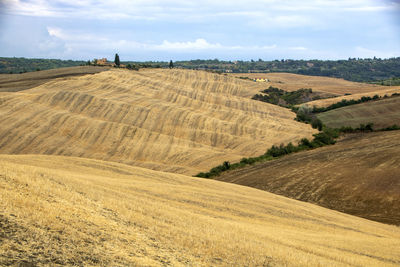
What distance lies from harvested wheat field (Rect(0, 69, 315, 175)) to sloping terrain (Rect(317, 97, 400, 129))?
7.55 m

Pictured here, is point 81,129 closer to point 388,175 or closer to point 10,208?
point 388,175

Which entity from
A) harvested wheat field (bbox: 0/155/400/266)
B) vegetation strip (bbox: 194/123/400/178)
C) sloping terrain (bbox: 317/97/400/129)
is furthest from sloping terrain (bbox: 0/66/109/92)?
harvested wheat field (bbox: 0/155/400/266)

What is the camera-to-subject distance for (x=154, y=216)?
1534 centimetres

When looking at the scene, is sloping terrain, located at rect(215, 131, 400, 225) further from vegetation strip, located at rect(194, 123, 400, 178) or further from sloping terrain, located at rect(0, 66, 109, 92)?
sloping terrain, located at rect(0, 66, 109, 92)

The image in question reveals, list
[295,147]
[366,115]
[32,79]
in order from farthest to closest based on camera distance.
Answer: [32,79], [366,115], [295,147]

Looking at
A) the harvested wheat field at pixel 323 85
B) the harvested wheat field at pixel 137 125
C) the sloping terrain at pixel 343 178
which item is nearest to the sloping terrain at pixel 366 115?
the harvested wheat field at pixel 137 125

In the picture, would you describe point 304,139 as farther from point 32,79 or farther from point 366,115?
point 32,79

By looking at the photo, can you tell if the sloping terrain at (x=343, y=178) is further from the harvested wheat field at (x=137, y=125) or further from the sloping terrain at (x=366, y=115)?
the sloping terrain at (x=366, y=115)

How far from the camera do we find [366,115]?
3046 inches

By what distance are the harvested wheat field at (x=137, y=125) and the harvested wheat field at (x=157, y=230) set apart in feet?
81.2

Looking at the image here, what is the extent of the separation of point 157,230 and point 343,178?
2749 centimetres

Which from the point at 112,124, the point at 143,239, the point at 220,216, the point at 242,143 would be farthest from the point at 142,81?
the point at 143,239

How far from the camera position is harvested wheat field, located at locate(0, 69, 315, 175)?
49.8m

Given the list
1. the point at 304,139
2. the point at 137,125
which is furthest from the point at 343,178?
the point at 137,125
